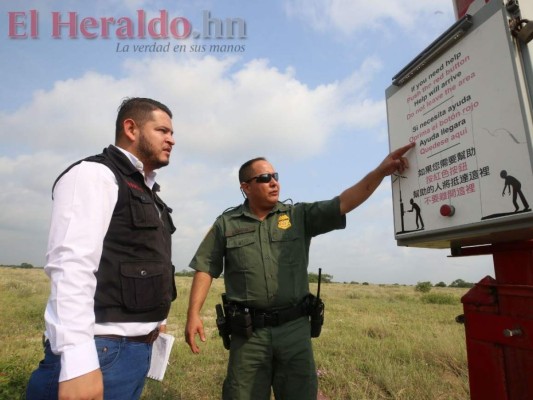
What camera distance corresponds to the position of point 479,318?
195 cm

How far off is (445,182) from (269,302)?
1634 millimetres

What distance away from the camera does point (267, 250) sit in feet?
10.1

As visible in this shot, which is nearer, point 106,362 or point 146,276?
point 106,362

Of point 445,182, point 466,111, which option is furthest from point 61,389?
point 466,111

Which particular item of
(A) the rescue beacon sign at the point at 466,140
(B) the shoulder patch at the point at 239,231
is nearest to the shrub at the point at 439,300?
(B) the shoulder patch at the point at 239,231

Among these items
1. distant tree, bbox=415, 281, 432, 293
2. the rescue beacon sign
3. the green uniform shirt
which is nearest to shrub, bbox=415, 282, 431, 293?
distant tree, bbox=415, 281, 432, 293

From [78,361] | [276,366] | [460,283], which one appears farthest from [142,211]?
[460,283]

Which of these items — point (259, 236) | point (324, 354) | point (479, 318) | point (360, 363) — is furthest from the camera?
point (324, 354)

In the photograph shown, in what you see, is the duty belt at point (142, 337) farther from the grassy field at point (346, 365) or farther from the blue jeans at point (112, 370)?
the grassy field at point (346, 365)

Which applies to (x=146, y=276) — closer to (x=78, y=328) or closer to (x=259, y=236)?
(x=78, y=328)

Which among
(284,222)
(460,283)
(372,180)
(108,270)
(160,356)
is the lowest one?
(460,283)

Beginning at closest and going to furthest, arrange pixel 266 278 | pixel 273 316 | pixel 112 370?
pixel 112 370
pixel 273 316
pixel 266 278

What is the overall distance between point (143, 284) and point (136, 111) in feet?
3.40

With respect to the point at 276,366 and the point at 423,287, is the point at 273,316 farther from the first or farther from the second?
the point at 423,287
